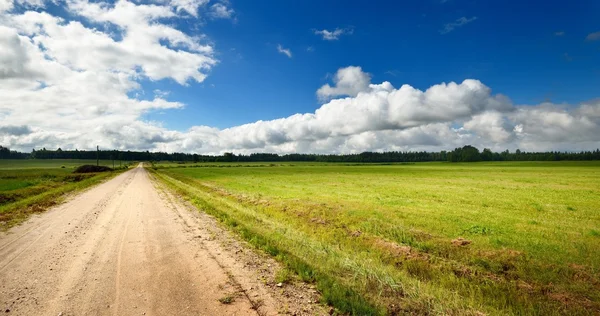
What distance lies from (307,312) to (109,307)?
4.10 meters

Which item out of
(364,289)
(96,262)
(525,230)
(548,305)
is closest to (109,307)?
(96,262)

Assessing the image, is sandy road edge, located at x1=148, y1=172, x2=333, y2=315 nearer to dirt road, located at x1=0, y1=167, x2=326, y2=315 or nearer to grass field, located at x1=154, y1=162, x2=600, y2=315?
A: dirt road, located at x1=0, y1=167, x2=326, y2=315

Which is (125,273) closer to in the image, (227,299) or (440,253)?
→ (227,299)

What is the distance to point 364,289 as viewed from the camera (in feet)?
23.2

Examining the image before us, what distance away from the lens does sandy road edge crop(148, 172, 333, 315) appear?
19.8 ft

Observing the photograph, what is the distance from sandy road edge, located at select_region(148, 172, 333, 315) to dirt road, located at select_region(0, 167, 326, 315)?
0.10ft

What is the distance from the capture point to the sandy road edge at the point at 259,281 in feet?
19.8

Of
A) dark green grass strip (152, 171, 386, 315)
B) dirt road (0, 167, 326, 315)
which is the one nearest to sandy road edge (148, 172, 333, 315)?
dirt road (0, 167, 326, 315)

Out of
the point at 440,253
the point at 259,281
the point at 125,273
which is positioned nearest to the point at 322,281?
the point at 259,281

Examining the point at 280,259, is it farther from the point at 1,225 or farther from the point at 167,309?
the point at 1,225

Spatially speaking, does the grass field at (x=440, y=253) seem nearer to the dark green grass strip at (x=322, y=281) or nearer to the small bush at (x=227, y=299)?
the dark green grass strip at (x=322, y=281)

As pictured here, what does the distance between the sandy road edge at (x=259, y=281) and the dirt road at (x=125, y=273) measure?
1.2 inches

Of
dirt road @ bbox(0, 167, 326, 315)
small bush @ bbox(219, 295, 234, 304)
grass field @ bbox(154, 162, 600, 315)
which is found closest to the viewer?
dirt road @ bbox(0, 167, 326, 315)

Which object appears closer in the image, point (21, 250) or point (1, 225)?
point (21, 250)
